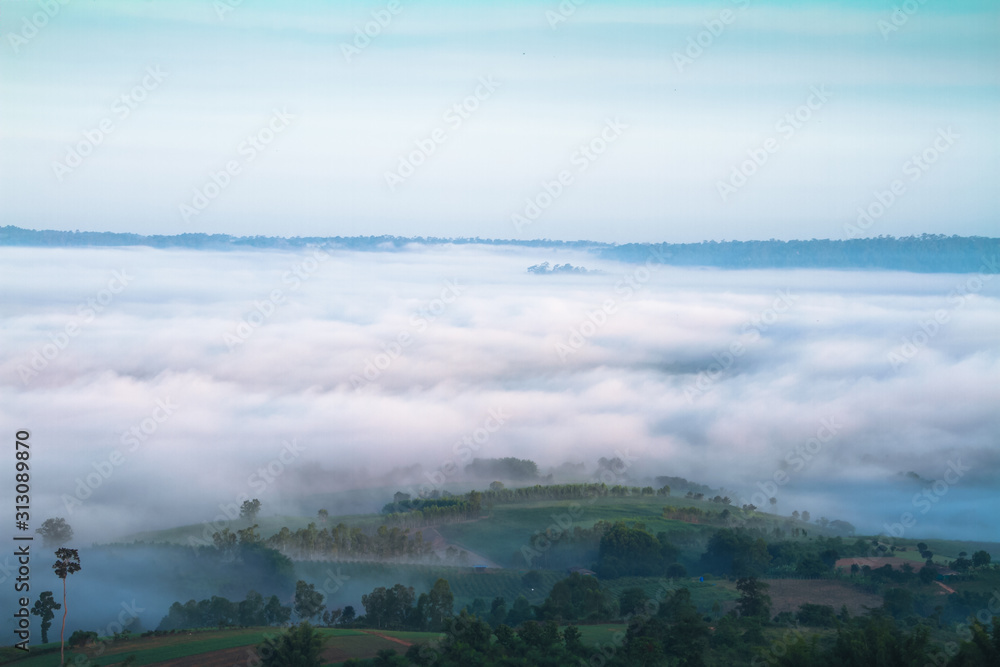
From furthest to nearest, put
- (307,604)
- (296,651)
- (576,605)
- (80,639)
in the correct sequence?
(307,604)
(576,605)
(80,639)
(296,651)

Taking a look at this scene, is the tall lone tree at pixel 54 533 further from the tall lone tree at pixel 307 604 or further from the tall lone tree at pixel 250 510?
the tall lone tree at pixel 307 604

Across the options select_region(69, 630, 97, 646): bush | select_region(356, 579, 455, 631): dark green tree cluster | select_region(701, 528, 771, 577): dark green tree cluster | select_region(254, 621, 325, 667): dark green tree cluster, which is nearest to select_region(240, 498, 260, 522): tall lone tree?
select_region(356, 579, 455, 631): dark green tree cluster

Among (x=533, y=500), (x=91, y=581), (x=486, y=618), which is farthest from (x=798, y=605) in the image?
(x=91, y=581)

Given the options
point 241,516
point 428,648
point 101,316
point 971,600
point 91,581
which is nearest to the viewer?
point 428,648

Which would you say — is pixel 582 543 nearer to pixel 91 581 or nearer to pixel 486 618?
pixel 486 618

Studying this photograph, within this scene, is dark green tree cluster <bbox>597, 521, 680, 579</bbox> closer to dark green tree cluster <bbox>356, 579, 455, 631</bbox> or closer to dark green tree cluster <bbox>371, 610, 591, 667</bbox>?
dark green tree cluster <bbox>356, 579, 455, 631</bbox>

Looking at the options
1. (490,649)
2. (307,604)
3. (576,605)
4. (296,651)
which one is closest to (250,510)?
(307,604)

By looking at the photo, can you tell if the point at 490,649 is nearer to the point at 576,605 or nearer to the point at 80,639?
the point at 576,605

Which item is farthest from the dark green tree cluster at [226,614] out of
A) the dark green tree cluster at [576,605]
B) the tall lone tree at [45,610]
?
the dark green tree cluster at [576,605]
